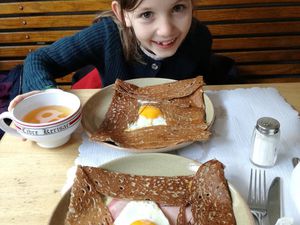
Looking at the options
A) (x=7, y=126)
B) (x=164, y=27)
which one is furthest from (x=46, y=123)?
(x=164, y=27)

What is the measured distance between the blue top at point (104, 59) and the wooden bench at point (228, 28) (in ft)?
2.47

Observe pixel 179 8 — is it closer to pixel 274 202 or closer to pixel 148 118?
pixel 148 118

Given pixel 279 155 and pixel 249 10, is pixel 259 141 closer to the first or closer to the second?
pixel 279 155

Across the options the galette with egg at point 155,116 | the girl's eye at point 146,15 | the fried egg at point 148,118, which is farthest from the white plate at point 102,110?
the girl's eye at point 146,15

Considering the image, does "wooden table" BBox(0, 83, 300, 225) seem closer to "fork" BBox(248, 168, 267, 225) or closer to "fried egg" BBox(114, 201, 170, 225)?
"fried egg" BBox(114, 201, 170, 225)

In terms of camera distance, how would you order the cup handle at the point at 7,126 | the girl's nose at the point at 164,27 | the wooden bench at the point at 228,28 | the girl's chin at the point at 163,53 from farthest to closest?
the wooden bench at the point at 228,28 < the girl's chin at the point at 163,53 < the girl's nose at the point at 164,27 < the cup handle at the point at 7,126

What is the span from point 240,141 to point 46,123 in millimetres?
571

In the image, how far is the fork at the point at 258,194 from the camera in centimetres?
82

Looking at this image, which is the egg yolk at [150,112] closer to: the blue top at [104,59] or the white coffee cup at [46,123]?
the white coffee cup at [46,123]

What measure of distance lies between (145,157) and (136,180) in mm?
79

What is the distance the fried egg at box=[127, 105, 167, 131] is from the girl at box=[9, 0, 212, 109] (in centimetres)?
29

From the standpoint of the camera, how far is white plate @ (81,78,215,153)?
1024mm

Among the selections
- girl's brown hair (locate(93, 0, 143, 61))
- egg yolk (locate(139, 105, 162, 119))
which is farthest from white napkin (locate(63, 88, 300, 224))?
girl's brown hair (locate(93, 0, 143, 61))

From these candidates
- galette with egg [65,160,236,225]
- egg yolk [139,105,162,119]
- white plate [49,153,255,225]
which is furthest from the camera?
egg yolk [139,105,162,119]
